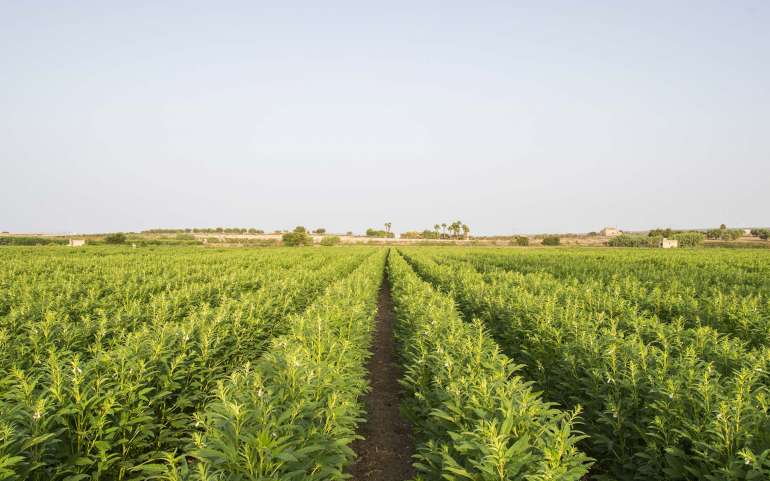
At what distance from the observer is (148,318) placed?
920cm

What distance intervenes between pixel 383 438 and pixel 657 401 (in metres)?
3.99

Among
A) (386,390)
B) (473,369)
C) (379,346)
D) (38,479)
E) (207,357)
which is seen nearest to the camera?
(38,479)

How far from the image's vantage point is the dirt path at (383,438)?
5.13 metres

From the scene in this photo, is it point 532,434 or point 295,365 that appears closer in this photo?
point 532,434

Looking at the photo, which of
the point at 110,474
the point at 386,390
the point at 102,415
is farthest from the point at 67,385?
the point at 386,390

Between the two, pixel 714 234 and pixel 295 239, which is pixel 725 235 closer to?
pixel 714 234

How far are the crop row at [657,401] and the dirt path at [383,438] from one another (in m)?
2.54

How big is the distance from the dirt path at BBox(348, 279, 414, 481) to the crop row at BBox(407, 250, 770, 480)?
2.54 metres

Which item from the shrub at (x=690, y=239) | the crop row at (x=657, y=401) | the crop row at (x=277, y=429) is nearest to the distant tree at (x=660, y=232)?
the shrub at (x=690, y=239)

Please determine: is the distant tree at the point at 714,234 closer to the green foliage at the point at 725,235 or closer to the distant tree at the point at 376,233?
the green foliage at the point at 725,235

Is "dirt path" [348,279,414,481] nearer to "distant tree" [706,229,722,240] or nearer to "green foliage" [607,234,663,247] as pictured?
"green foliage" [607,234,663,247]

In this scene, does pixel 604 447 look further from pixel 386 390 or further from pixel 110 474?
pixel 110 474

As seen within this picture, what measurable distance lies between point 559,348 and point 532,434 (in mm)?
3604

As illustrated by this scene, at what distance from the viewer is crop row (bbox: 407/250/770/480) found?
3.10 metres
